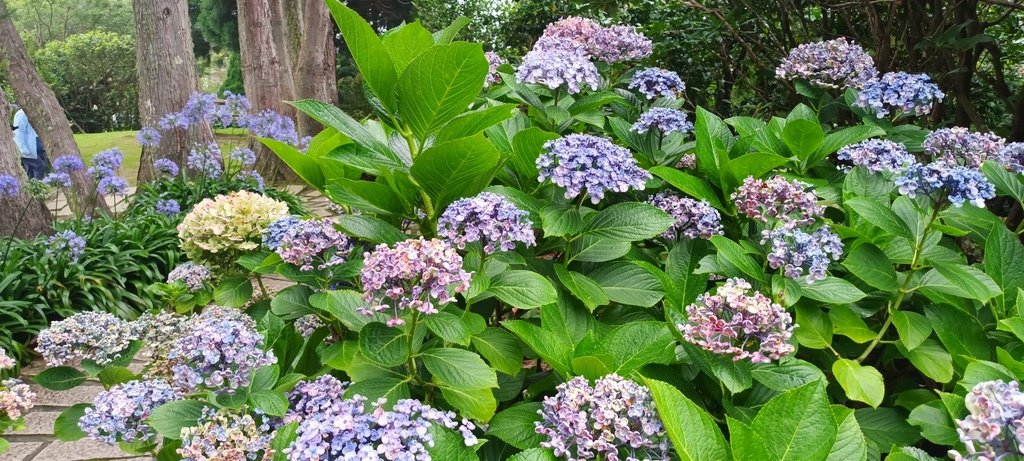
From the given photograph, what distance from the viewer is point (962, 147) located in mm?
1760

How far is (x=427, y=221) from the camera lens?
5.37 ft

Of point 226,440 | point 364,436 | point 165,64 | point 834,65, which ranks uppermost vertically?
point 834,65

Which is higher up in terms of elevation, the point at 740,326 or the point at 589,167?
the point at 589,167

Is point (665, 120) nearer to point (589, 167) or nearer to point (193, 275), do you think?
point (589, 167)

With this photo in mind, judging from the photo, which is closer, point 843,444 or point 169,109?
point 843,444

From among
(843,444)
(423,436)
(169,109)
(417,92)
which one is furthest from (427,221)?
(169,109)

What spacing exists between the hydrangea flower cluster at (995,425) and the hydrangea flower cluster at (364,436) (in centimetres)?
65

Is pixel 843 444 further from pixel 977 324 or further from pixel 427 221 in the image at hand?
pixel 427 221

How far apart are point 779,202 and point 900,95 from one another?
88 cm

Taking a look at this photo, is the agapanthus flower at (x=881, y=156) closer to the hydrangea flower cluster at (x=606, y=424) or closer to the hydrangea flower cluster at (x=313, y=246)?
the hydrangea flower cluster at (x=606, y=424)

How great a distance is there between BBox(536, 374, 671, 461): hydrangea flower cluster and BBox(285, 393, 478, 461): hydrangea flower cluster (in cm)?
20

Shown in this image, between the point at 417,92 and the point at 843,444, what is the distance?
0.98 m

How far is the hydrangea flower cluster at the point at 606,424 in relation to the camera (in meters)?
1.01

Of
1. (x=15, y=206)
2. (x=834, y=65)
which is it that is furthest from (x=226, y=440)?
(x=15, y=206)
